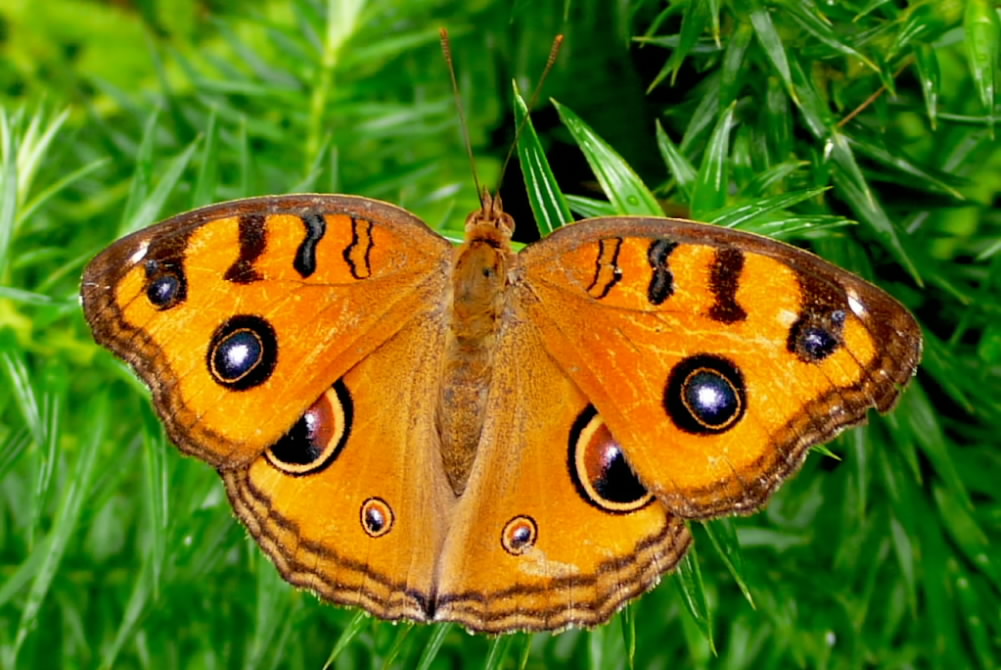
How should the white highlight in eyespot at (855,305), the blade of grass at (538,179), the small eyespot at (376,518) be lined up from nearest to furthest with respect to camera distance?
the white highlight in eyespot at (855,305) < the blade of grass at (538,179) < the small eyespot at (376,518)

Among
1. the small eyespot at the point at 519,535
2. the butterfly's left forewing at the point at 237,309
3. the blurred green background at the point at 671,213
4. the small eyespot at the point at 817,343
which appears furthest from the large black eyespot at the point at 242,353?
the small eyespot at the point at 817,343

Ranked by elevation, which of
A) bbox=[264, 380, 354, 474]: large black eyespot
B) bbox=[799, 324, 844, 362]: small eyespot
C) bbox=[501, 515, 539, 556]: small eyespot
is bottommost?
bbox=[501, 515, 539, 556]: small eyespot

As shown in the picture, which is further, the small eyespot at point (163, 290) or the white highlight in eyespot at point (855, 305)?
the small eyespot at point (163, 290)

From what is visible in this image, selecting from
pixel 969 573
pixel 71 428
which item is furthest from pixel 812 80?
pixel 71 428

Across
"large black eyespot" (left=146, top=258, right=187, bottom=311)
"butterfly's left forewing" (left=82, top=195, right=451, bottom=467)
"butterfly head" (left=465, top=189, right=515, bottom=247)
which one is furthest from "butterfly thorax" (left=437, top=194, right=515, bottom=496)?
"large black eyespot" (left=146, top=258, right=187, bottom=311)

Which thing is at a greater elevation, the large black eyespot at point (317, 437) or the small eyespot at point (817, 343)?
the large black eyespot at point (317, 437)

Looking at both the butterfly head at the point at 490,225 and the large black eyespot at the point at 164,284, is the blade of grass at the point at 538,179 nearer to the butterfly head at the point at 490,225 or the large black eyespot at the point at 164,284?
the butterfly head at the point at 490,225

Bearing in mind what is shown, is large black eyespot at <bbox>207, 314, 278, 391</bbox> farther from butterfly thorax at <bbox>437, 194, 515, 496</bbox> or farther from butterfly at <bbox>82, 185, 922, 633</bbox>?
butterfly thorax at <bbox>437, 194, 515, 496</bbox>
